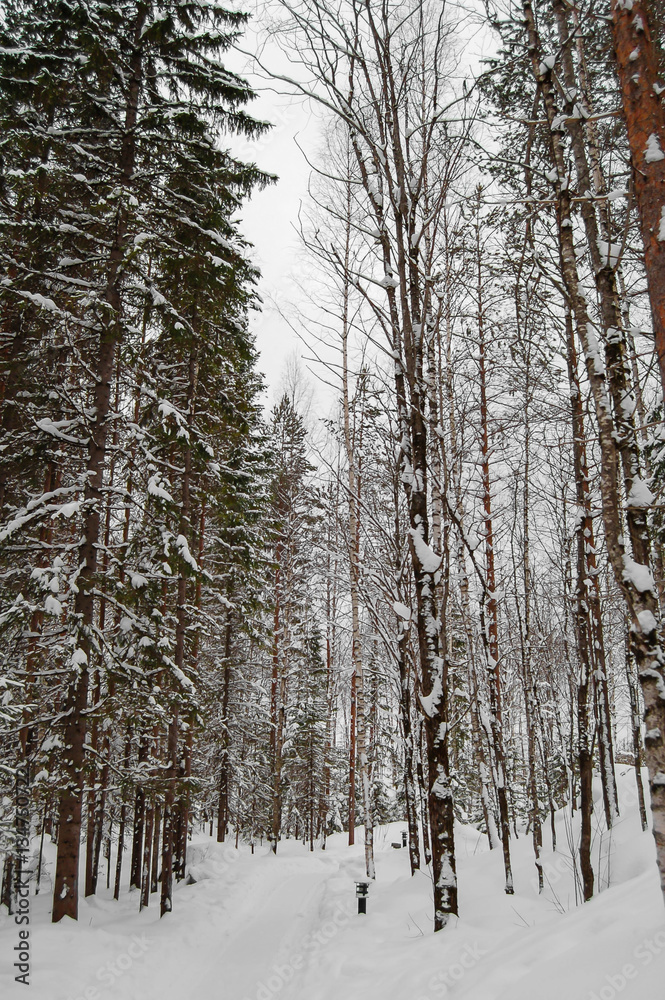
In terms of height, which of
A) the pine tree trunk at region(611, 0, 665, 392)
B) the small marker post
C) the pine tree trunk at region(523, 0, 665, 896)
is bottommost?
the small marker post

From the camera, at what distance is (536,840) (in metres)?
8.80

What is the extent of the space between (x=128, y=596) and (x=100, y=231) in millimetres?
6488

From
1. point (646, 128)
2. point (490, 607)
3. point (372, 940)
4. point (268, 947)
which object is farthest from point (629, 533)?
point (268, 947)

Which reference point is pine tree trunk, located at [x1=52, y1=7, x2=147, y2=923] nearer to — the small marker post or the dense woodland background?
the dense woodland background

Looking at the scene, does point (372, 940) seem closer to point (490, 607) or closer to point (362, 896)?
point (362, 896)

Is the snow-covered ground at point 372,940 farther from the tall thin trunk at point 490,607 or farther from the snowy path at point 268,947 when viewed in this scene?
the tall thin trunk at point 490,607

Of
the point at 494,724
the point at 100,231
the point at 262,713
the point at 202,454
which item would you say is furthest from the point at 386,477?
the point at 262,713

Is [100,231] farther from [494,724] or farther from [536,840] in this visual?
[536,840]

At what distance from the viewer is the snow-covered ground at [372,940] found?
10.6 feet

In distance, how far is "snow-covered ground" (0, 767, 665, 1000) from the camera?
10.6 ft

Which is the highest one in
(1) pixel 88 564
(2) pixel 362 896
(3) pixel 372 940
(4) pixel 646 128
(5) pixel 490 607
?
(4) pixel 646 128

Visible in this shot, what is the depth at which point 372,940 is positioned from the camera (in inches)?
249

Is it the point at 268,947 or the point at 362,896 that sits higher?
the point at 362,896

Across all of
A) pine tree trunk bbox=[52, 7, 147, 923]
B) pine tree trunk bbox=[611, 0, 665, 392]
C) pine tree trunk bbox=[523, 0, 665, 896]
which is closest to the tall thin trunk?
pine tree trunk bbox=[523, 0, 665, 896]
